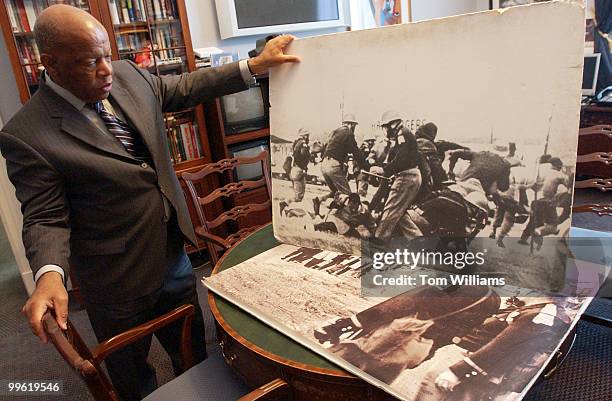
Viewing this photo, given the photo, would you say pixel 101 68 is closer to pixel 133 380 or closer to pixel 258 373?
pixel 258 373

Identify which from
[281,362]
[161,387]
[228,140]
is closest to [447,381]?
[281,362]

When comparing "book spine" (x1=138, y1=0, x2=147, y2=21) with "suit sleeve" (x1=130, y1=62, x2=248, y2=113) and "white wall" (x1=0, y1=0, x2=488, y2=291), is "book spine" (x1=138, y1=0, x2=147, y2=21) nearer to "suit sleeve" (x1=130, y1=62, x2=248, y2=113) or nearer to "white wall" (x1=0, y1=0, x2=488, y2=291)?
"white wall" (x1=0, y1=0, x2=488, y2=291)

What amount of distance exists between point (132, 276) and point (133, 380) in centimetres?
39

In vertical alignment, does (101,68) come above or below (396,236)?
above

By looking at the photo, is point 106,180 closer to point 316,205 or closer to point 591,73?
point 316,205

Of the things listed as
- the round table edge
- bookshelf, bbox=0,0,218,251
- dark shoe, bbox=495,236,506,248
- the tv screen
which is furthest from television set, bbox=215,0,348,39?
dark shoe, bbox=495,236,506,248

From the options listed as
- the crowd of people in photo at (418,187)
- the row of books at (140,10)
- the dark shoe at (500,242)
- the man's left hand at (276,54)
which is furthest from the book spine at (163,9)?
the dark shoe at (500,242)

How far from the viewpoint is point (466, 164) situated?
88 centimetres

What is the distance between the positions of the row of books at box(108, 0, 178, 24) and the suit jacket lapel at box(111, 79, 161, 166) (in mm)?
1471

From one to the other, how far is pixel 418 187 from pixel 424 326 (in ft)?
1.02

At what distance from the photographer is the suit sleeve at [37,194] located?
3.52 ft

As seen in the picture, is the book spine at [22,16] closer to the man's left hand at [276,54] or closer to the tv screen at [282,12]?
the tv screen at [282,12]

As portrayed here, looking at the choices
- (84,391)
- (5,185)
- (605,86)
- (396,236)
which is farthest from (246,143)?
(605,86)

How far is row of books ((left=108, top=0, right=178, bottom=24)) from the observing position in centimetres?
251
